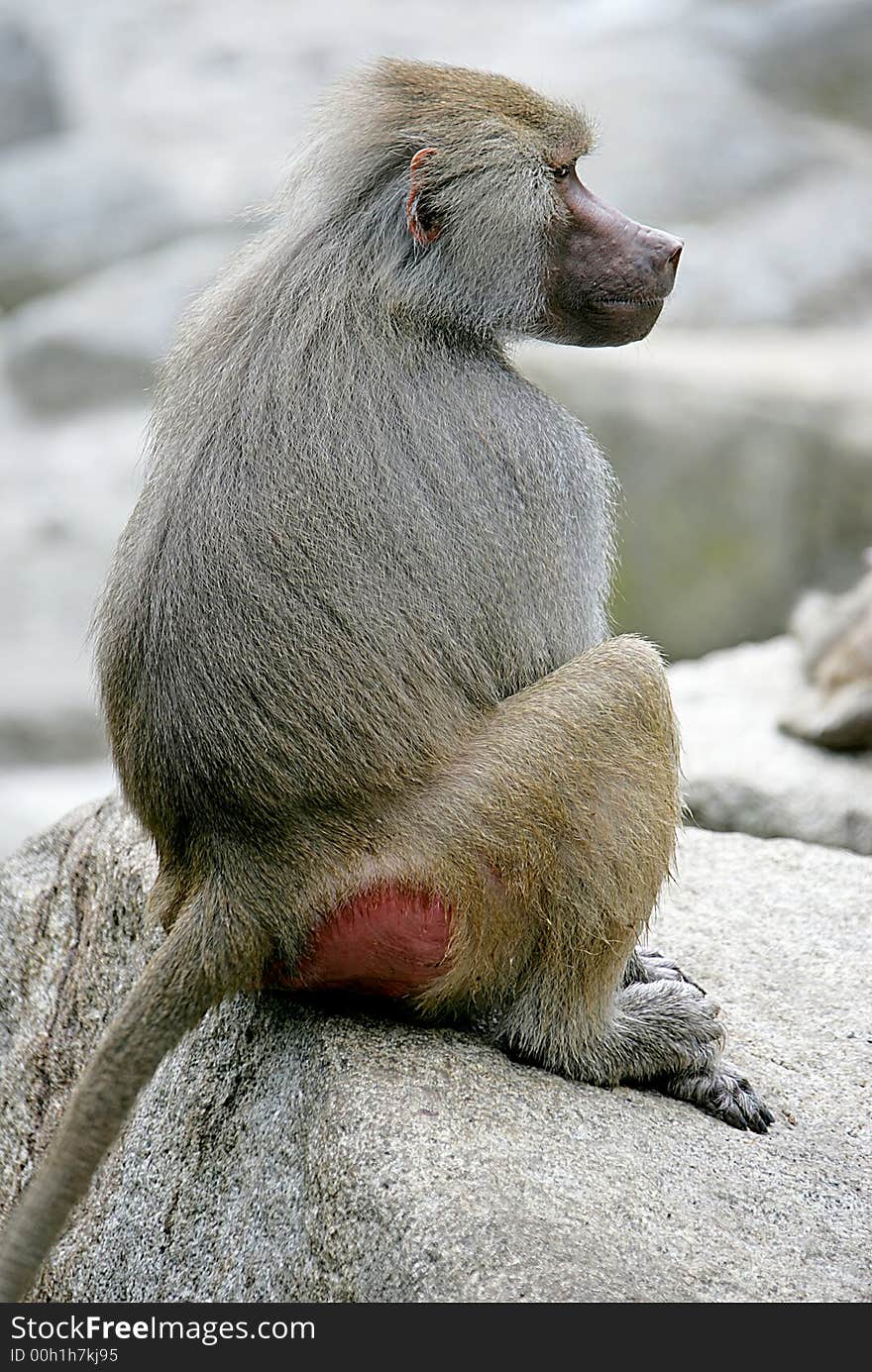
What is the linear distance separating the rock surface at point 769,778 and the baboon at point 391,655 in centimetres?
236

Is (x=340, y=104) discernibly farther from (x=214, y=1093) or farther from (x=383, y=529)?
(x=214, y=1093)

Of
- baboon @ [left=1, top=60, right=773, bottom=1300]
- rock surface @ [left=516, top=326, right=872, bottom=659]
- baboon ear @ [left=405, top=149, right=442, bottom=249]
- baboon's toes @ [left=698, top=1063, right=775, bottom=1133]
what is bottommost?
rock surface @ [left=516, top=326, right=872, bottom=659]

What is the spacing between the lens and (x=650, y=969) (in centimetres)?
273

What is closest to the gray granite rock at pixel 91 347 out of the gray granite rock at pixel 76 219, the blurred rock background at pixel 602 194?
the blurred rock background at pixel 602 194

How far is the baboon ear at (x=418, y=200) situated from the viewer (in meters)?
2.38

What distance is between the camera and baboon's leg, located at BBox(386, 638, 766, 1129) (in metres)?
2.21

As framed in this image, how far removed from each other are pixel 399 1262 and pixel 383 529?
1.02 m

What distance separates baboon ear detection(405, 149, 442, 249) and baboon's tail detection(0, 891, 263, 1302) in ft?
3.60

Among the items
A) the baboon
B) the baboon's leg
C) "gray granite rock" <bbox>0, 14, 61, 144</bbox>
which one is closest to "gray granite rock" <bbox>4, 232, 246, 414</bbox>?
"gray granite rock" <bbox>0, 14, 61, 144</bbox>

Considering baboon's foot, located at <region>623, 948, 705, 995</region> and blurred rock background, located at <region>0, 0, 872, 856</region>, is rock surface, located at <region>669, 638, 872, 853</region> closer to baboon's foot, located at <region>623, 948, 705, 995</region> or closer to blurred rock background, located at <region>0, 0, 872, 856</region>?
baboon's foot, located at <region>623, 948, 705, 995</region>

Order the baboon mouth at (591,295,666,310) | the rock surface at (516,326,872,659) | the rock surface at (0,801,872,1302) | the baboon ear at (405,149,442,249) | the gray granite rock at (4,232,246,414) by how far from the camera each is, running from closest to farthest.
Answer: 1. the rock surface at (0,801,872,1302)
2. the baboon ear at (405,149,442,249)
3. the baboon mouth at (591,295,666,310)
4. the rock surface at (516,326,872,659)
5. the gray granite rock at (4,232,246,414)

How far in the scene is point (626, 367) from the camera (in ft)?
25.3

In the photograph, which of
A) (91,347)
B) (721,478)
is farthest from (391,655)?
(91,347)

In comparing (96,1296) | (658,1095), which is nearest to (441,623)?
(658,1095)
